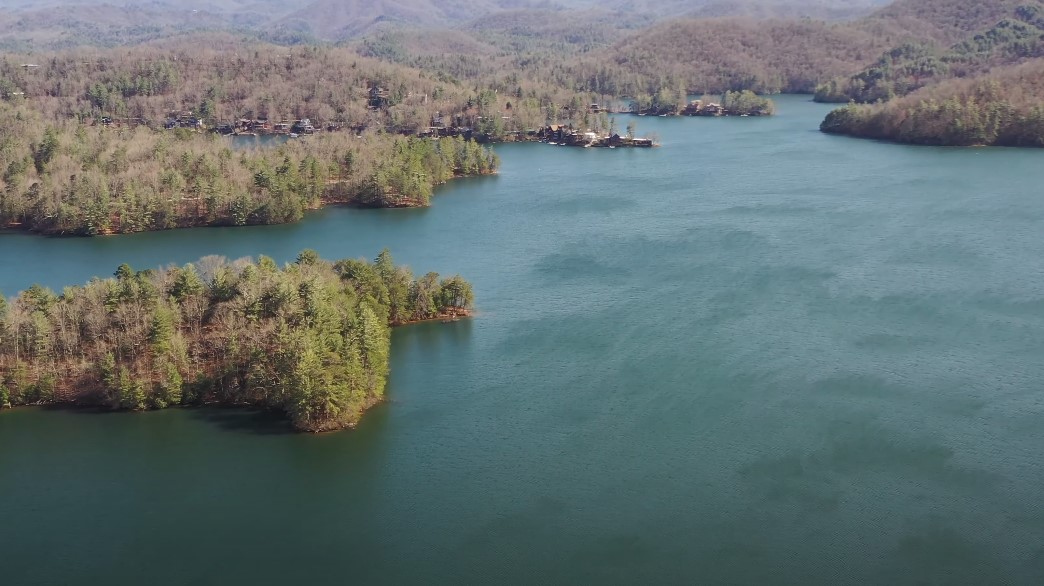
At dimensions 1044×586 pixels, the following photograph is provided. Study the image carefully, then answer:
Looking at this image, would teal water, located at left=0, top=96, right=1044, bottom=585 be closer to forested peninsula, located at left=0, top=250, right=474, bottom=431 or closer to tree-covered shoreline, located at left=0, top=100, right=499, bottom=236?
forested peninsula, located at left=0, top=250, right=474, bottom=431

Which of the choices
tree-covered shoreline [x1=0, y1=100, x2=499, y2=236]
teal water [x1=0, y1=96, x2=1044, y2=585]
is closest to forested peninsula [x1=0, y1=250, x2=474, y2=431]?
teal water [x1=0, y1=96, x2=1044, y2=585]

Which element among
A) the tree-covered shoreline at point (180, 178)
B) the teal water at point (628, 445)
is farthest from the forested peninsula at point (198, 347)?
the tree-covered shoreline at point (180, 178)

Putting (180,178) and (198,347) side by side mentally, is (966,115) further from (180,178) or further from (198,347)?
(198,347)

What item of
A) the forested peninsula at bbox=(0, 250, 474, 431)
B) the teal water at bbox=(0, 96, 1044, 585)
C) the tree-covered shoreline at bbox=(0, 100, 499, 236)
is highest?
the tree-covered shoreline at bbox=(0, 100, 499, 236)

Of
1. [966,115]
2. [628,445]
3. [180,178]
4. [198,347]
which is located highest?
[966,115]

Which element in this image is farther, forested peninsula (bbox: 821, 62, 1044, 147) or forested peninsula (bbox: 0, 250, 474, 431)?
forested peninsula (bbox: 821, 62, 1044, 147)

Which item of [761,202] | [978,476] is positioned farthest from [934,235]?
[978,476]

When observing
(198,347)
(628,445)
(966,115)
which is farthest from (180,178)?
(966,115)

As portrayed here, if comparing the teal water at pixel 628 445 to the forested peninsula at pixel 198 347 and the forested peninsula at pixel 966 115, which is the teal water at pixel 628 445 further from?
the forested peninsula at pixel 966 115
